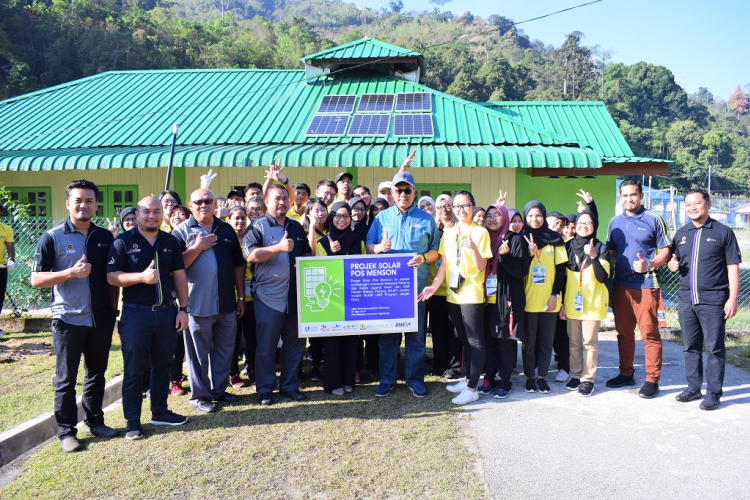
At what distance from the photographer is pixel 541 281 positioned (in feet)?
18.5

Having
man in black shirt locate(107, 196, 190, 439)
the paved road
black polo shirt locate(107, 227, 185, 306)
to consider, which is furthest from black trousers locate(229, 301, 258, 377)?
the paved road

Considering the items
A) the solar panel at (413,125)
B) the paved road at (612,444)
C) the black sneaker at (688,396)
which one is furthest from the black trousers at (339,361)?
the solar panel at (413,125)

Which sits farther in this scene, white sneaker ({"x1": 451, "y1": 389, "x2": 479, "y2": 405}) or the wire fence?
the wire fence

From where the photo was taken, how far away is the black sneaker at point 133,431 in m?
4.47

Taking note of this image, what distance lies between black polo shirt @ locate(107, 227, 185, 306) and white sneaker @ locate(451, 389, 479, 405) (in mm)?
2832

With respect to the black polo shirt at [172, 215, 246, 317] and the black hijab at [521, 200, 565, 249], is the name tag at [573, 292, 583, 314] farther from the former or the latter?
the black polo shirt at [172, 215, 246, 317]

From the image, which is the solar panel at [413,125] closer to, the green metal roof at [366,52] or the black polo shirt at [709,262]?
the green metal roof at [366,52]

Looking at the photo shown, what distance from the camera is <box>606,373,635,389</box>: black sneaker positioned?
5840 mm

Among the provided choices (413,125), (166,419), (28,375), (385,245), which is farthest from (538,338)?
(413,125)

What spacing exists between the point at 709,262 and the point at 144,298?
17.1 feet

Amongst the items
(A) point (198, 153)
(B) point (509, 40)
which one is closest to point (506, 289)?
(A) point (198, 153)

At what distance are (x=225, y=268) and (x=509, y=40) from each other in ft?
380

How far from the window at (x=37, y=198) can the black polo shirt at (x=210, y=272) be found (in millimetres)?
11127

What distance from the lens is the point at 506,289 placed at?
215 inches
